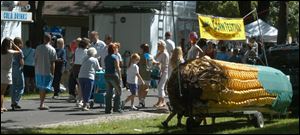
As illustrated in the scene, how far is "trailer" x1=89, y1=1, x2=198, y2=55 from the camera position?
100 ft

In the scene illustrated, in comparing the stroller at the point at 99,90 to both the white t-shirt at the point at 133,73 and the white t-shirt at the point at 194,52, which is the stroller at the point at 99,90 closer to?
the white t-shirt at the point at 133,73

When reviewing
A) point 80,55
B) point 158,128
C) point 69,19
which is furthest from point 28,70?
point 69,19

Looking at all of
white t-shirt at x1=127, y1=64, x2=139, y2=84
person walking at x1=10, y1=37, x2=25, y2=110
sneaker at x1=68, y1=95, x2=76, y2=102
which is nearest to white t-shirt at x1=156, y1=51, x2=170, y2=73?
white t-shirt at x1=127, y1=64, x2=139, y2=84

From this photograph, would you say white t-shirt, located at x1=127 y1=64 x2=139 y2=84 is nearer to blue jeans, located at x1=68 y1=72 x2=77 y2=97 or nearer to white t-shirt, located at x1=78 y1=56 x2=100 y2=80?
white t-shirt, located at x1=78 y1=56 x2=100 y2=80

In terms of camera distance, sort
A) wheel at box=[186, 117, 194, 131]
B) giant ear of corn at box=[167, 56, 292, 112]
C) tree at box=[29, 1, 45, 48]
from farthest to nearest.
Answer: tree at box=[29, 1, 45, 48], wheel at box=[186, 117, 194, 131], giant ear of corn at box=[167, 56, 292, 112]

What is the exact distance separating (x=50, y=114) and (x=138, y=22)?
51.9 feet

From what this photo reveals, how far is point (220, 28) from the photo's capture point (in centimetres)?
1417

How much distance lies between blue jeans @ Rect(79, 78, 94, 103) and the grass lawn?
6.48 ft

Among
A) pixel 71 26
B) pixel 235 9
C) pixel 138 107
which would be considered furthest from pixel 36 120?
pixel 235 9

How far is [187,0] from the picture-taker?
3412 centimetres

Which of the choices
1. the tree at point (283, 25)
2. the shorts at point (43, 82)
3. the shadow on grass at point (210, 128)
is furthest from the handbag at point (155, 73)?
the tree at point (283, 25)

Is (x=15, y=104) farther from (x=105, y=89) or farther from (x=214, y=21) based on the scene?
(x=214, y=21)

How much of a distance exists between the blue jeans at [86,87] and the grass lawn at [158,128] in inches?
77.7

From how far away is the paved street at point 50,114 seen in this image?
13.8 m
